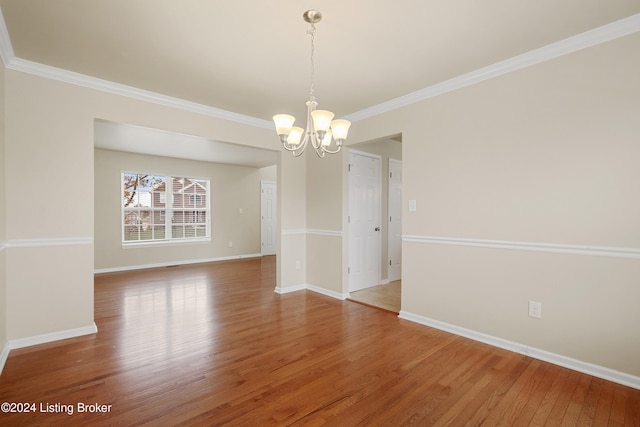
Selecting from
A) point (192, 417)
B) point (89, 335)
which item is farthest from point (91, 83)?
point (192, 417)

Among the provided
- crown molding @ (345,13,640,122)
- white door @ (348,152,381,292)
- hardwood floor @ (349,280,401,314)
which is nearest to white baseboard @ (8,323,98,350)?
hardwood floor @ (349,280,401,314)

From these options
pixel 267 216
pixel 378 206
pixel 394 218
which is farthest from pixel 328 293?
pixel 267 216

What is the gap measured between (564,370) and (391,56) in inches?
114

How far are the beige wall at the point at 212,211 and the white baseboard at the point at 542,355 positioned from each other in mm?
5519

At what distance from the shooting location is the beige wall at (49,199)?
8.63ft

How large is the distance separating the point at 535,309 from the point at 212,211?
6.68m

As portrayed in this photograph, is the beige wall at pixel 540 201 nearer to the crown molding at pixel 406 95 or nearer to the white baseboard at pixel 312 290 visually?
the crown molding at pixel 406 95

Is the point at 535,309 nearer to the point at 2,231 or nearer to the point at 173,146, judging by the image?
the point at 2,231

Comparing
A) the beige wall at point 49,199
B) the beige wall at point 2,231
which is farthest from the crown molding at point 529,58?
the beige wall at point 2,231

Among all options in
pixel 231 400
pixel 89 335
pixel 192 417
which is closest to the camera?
pixel 192 417

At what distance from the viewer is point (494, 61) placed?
2621 millimetres

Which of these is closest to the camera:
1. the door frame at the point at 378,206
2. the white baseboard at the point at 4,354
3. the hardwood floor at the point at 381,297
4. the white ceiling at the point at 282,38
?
the white ceiling at the point at 282,38

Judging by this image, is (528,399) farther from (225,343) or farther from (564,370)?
(225,343)

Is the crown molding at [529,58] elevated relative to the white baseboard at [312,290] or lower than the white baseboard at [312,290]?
elevated
